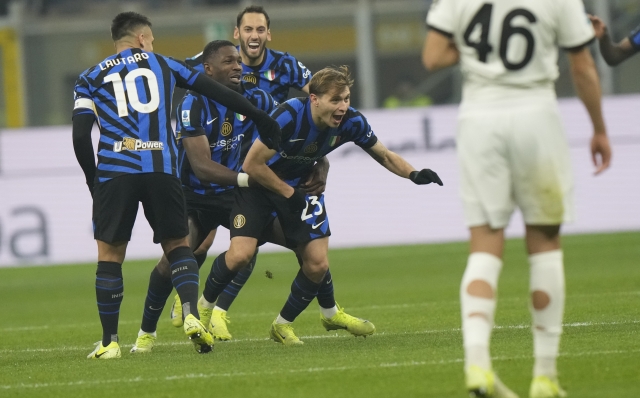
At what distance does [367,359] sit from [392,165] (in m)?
1.64

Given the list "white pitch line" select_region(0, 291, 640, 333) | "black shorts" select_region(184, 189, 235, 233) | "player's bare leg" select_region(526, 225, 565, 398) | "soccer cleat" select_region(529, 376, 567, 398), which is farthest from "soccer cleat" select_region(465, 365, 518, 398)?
"white pitch line" select_region(0, 291, 640, 333)

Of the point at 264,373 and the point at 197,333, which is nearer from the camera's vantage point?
the point at 264,373

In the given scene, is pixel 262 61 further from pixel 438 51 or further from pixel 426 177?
pixel 438 51

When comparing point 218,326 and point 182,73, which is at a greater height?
point 182,73

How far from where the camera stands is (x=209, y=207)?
28.1 ft

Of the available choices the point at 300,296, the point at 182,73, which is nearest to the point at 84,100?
the point at 182,73

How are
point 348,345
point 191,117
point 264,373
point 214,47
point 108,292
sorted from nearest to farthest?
point 264,373 < point 108,292 < point 348,345 < point 214,47 < point 191,117

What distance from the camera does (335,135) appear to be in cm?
733

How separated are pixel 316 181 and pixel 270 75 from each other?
5.46 feet

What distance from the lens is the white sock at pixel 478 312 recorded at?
4520 mm

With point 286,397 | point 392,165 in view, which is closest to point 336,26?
point 392,165

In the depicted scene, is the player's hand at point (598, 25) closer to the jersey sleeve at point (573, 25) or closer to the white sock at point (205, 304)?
the jersey sleeve at point (573, 25)

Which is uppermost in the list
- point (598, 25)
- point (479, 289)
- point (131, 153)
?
point (598, 25)

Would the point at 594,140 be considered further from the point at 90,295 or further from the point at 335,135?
the point at 90,295
